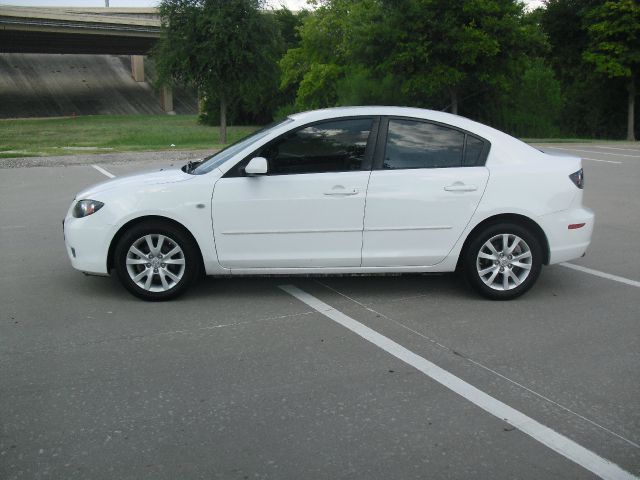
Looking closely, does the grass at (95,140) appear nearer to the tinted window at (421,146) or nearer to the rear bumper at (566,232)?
the tinted window at (421,146)

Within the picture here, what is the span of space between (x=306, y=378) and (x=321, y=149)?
7.68ft

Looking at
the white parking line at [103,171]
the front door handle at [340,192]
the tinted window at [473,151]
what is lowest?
the white parking line at [103,171]

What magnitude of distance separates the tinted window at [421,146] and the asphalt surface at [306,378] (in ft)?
3.85

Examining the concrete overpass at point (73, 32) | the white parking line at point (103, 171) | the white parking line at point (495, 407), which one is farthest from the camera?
the concrete overpass at point (73, 32)

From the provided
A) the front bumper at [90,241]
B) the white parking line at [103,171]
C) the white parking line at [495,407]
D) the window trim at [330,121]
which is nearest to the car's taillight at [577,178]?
the window trim at [330,121]

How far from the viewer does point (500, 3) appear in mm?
33125

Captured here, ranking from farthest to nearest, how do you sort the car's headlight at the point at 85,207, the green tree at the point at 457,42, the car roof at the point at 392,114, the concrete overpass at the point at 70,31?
the concrete overpass at the point at 70,31 < the green tree at the point at 457,42 < the car roof at the point at 392,114 < the car's headlight at the point at 85,207

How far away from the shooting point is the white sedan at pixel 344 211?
19.5 feet

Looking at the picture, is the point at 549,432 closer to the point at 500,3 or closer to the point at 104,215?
the point at 104,215

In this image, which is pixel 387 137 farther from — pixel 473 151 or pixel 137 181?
pixel 137 181

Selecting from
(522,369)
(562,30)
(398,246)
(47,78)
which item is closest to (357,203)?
(398,246)

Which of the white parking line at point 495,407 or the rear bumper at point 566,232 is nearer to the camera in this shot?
the white parking line at point 495,407

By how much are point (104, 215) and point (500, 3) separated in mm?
30950

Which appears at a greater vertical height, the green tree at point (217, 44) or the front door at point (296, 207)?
the green tree at point (217, 44)
